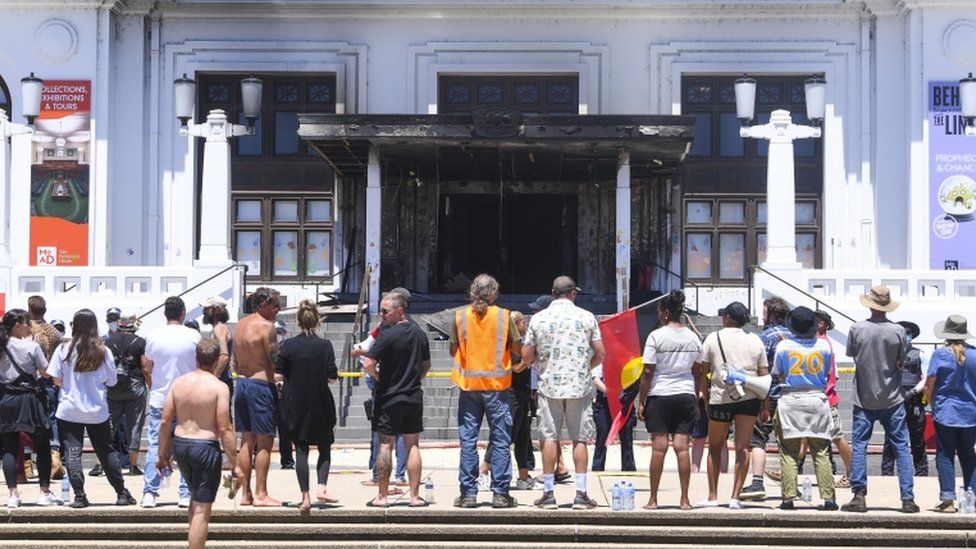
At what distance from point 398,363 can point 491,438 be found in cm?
98

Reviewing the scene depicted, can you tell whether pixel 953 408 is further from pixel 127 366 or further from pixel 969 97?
pixel 969 97

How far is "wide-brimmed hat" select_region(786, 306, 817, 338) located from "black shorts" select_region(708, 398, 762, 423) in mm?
669

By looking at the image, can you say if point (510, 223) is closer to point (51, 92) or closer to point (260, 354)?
point (51, 92)

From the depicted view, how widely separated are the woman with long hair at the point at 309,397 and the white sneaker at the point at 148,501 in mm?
1247

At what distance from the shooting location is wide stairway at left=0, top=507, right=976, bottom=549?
44.4ft

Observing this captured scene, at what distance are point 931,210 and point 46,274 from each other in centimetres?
1487

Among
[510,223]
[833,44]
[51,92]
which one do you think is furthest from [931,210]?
[51,92]

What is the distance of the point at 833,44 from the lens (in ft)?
102

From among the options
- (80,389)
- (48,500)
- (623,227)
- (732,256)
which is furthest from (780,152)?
(48,500)

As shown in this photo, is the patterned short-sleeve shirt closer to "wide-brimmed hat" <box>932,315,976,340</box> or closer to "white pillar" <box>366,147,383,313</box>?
"wide-brimmed hat" <box>932,315,976,340</box>

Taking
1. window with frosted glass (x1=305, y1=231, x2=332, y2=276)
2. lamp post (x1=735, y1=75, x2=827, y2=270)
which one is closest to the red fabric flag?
lamp post (x1=735, y1=75, x2=827, y2=270)

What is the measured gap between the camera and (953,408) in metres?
14.2

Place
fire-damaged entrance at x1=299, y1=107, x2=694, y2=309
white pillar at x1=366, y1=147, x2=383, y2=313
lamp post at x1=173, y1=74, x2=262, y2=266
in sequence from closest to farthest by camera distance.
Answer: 1. lamp post at x1=173, y1=74, x2=262, y2=266
2. white pillar at x1=366, y1=147, x2=383, y2=313
3. fire-damaged entrance at x1=299, y1=107, x2=694, y2=309

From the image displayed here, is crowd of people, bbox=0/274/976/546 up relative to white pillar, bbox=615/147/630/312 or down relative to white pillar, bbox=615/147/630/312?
down
